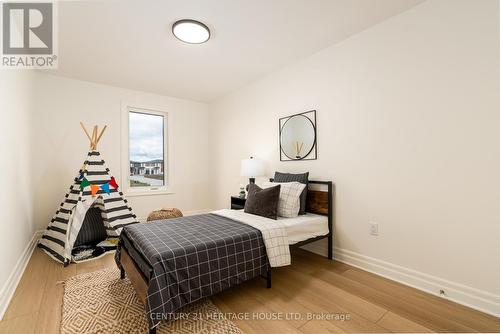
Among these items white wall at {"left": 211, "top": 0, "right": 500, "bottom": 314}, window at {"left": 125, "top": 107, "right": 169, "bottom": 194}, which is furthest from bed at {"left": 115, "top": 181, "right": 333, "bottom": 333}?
window at {"left": 125, "top": 107, "right": 169, "bottom": 194}

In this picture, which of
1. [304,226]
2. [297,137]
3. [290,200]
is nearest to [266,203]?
[290,200]

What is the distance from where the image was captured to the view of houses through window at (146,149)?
420 centimetres

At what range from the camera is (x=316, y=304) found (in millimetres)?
1789

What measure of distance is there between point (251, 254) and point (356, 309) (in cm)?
88

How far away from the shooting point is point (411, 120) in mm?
2041

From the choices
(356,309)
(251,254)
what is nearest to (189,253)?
(251,254)

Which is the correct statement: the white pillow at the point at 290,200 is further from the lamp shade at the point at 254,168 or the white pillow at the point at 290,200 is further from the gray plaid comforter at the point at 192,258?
the lamp shade at the point at 254,168

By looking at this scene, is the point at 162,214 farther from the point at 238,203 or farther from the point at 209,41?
the point at 209,41

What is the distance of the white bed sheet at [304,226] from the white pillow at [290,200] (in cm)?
8

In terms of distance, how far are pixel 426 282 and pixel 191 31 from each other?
3176 mm

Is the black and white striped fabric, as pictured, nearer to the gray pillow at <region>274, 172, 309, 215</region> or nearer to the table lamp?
the table lamp

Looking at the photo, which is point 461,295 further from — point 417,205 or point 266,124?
point 266,124

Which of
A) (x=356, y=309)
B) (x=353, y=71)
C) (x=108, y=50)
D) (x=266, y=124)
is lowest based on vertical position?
(x=356, y=309)

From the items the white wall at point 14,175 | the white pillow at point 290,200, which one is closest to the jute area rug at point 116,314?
the white wall at point 14,175
